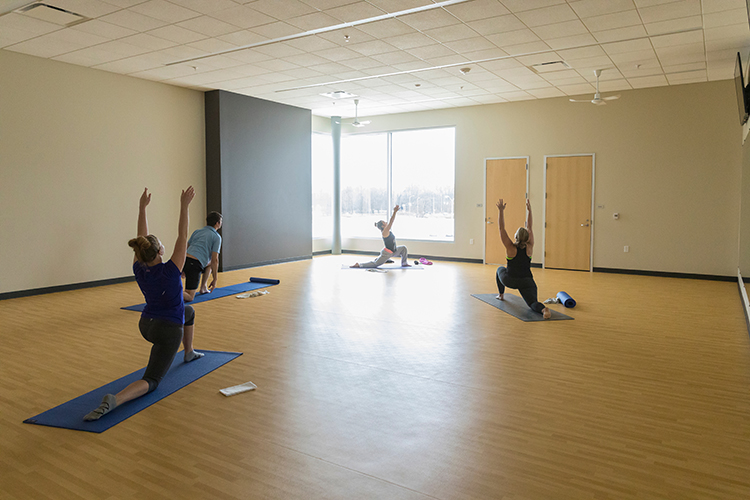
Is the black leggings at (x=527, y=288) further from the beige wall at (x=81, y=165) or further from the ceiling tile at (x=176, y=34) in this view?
the beige wall at (x=81, y=165)

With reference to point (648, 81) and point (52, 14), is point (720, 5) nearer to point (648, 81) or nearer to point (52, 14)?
point (648, 81)

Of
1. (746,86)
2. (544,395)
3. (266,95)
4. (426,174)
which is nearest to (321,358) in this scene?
(544,395)

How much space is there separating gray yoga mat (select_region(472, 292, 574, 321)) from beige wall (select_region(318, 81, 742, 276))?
3.70 m

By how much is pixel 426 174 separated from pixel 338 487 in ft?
32.9

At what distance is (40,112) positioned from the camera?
7047mm

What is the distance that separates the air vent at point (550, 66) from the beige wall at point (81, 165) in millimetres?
6066

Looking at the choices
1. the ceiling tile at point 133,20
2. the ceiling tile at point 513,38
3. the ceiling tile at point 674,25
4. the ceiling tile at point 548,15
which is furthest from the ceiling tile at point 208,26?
→ the ceiling tile at point 674,25

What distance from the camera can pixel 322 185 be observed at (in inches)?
501

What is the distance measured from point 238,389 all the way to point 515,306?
3.92 m

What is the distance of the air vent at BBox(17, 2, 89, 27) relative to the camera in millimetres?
5190

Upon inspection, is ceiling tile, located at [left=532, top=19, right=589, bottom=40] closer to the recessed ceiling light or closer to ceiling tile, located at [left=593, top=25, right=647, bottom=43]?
ceiling tile, located at [left=593, top=25, right=647, bottom=43]

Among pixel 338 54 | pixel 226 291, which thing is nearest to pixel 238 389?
pixel 226 291

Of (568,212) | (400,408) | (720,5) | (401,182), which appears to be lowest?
(400,408)

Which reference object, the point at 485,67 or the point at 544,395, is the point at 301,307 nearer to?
the point at 544,395
